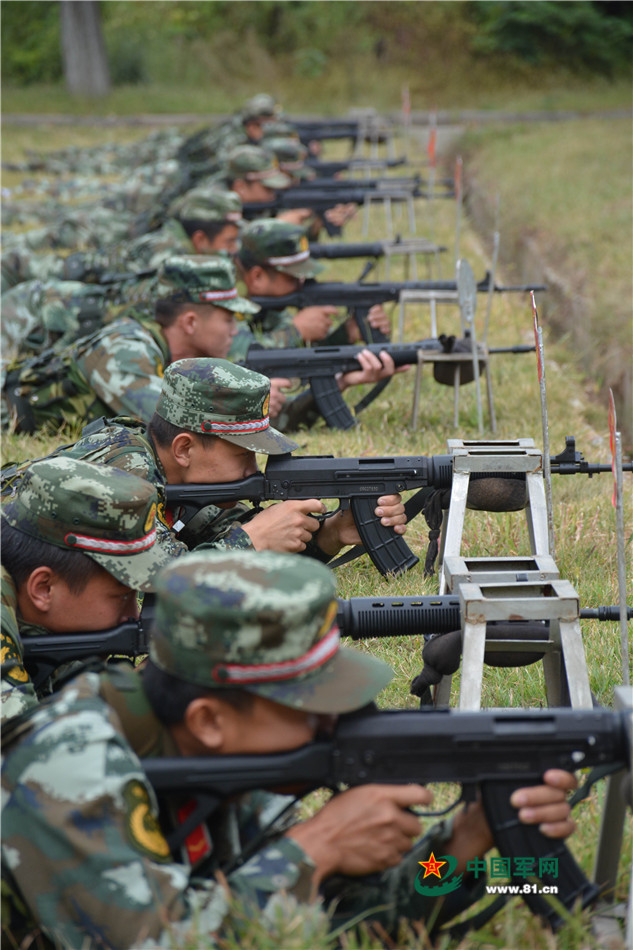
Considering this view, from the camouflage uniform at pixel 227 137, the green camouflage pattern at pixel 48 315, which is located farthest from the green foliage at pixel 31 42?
the green camouflage pattern at pixel 48 315

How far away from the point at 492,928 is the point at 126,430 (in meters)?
2.40

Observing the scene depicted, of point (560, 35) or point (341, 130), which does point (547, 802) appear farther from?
point (560, 35)

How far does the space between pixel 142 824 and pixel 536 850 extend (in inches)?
34.7

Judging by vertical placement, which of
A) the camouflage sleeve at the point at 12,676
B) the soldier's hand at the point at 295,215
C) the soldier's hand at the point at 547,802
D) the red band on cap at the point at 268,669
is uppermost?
the red band on cap at the point at 268,669

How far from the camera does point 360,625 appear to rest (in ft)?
11.2

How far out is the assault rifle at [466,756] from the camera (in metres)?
2.45

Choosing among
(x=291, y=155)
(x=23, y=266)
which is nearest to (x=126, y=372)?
(x=23, y=266)

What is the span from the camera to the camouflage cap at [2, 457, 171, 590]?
3131 millimetres

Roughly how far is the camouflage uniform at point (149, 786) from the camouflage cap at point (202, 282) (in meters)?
3.96

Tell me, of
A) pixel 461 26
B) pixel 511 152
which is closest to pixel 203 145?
pixel 511 152

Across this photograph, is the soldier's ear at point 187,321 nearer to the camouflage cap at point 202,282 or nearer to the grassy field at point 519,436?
the camouflage cap at point 202,282

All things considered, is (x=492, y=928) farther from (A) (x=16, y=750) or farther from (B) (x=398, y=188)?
(B) (x=398, y=188)

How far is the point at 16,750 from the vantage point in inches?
91.4

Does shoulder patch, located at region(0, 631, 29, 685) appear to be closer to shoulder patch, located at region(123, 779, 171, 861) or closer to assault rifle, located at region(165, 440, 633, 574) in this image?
shoulder patch, located at region(123, 779, 171, 861)
